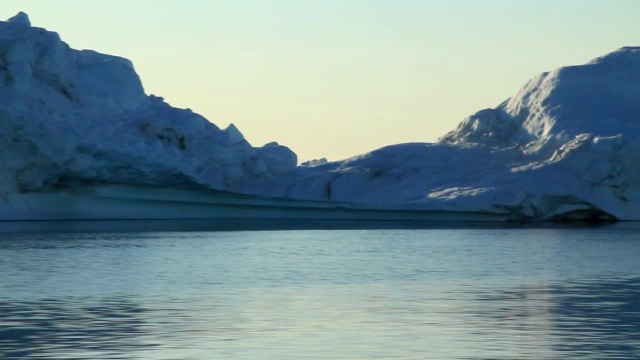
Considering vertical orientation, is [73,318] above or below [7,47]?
below

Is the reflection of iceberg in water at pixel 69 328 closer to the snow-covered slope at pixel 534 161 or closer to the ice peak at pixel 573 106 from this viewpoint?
the snow-covered slope at pixel 534 161

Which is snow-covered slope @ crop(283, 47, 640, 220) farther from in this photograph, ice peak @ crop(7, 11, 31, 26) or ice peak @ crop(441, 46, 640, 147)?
ice peak @ crop(7, 11, 31, 26)

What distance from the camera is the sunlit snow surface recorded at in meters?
30.5

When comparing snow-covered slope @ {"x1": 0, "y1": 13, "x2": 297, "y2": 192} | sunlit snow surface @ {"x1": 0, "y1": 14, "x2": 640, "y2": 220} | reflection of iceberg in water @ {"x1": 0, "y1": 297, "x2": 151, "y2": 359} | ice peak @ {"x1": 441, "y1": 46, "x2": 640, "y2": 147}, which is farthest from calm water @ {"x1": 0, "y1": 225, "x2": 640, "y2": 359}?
ice peak @ {"x1": 441, "y1": 46, "x2": 640, "y2": 147}

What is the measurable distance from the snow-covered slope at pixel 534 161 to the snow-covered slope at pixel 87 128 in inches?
141

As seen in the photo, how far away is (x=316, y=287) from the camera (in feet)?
51.5

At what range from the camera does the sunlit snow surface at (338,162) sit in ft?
100

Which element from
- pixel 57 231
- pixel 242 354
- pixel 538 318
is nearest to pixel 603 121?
pixel 57 231

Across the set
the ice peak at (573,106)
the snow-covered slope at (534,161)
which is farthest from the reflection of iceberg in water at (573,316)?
the ice peak at (573,106)

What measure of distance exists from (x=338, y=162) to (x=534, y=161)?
241 inches

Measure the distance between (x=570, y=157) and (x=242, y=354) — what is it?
24556 mm

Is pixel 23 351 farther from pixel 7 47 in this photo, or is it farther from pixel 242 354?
pixel 7 47

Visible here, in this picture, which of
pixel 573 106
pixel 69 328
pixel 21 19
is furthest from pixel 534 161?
pixel 69 328

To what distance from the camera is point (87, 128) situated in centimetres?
3098
